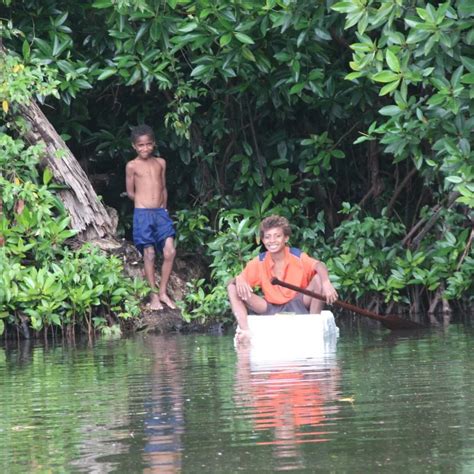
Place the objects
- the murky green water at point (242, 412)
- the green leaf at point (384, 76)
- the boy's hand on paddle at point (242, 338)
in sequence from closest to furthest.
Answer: the murky green water at point (242, 412) < the boy's hand on paddle at point (242, 338) < the green leaf at point (384, 76)

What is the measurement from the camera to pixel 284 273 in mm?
11352

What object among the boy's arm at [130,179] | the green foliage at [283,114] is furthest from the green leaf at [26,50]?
the boy's arm at [130,179]

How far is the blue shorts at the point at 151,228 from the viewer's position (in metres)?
14.3

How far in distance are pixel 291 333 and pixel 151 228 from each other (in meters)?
4.04

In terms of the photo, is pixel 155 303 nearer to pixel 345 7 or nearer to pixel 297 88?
pixel 297 88

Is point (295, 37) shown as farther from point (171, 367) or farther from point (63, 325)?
point (171, 367)

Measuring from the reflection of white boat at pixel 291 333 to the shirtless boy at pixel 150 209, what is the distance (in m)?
3.58

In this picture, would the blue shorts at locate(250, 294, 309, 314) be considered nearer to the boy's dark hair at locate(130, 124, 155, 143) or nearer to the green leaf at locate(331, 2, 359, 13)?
the green leaf at locate(331, 2, 359, 13)

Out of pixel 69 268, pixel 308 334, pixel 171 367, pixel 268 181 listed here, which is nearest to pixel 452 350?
pixel 308 334

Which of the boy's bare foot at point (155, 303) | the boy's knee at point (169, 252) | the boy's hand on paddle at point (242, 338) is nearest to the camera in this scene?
the boy's hand on paddle at point (242, 338)

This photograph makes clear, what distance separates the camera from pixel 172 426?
6445 millimetres

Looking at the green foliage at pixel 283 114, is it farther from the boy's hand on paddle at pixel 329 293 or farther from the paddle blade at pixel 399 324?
the boy's hand on paddle at pixel 329 293

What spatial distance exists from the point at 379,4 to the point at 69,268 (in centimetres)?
371

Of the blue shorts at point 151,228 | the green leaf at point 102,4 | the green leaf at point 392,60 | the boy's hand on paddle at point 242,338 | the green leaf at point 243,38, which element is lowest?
A: the boy's hand on paddle at point 242,338
